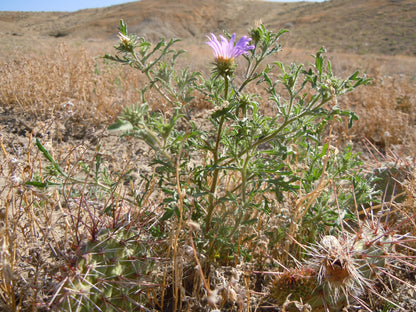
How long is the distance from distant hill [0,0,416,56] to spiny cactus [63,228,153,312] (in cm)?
1957

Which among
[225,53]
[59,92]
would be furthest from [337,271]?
[59,92]

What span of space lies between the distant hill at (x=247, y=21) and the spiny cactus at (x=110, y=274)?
64.2ft

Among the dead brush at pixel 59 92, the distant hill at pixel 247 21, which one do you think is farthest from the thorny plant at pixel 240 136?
the distant hill at pixel 247 21

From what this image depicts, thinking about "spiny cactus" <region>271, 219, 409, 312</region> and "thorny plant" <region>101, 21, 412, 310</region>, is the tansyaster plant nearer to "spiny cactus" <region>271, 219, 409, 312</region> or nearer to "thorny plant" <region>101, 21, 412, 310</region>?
"thorny plant" <region>101, 21, 412, 310</region>

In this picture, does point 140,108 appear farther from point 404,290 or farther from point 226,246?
point 404,290

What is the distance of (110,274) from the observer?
1396 millimetres

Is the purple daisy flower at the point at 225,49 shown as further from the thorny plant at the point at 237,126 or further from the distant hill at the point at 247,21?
the distant hill at the point at 247,21

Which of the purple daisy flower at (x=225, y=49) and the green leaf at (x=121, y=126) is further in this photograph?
the purple daisy flower at (x=225, y=49)

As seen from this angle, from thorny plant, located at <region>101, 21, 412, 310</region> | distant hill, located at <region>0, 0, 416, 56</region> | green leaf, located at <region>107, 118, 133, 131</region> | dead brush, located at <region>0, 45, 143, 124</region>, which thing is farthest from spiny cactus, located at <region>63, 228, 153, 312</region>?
distant hill, located at <region>0, 0, 416, 56</region>

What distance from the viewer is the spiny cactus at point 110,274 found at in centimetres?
127

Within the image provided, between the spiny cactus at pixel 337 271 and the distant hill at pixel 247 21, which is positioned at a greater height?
the distant hill at pixel 247 21

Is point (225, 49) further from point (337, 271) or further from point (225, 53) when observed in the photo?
point (337, 271)

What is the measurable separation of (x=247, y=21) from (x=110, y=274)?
42516 millimetres

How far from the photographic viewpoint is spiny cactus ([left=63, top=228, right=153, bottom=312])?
50.1 inches
